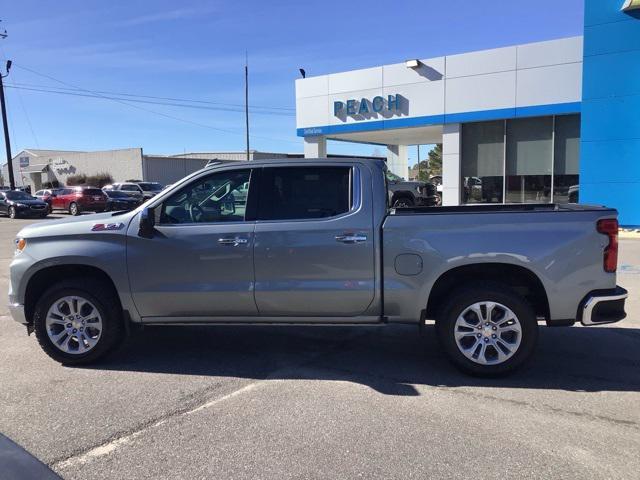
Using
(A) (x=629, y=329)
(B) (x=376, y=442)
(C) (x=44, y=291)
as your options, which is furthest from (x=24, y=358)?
(A) (x=629, y=329)

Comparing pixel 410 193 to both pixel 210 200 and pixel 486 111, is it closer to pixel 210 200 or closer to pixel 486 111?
pixel 486 111

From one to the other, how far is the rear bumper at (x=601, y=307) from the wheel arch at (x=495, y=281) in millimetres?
291

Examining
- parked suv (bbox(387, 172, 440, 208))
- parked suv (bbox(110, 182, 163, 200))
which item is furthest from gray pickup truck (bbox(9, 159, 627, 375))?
parked suv (bbox(110, 182, 163, 200))

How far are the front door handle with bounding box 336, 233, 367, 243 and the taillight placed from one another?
6.36 feet

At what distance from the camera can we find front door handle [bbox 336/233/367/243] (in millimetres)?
4805

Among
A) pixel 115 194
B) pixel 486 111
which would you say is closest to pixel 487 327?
pixel 486 111

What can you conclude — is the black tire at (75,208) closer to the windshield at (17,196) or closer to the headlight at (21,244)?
the windshield at (17,196)

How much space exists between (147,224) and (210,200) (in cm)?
60

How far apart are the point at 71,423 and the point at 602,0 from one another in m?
17.0

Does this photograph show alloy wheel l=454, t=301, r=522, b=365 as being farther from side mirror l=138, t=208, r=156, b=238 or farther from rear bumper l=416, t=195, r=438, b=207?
rear bumper l=416, t=195, r=438, b=207

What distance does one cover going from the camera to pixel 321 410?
13.7 ft

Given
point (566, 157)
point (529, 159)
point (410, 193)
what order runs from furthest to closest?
point (410, 193), point (529, 159), point (566, 157)

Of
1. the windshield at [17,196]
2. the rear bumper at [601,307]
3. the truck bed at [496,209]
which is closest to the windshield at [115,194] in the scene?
the windshield at [17,196]

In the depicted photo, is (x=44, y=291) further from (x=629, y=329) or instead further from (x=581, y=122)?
(x=581, y=122)
